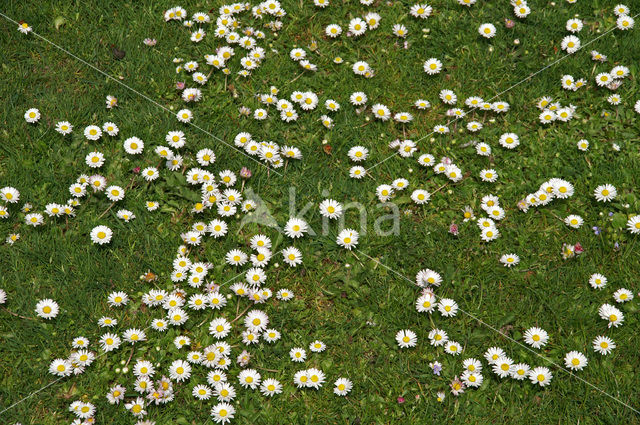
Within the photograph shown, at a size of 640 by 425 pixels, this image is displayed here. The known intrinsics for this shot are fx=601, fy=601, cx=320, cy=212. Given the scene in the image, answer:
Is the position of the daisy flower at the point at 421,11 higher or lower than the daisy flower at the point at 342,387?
higher

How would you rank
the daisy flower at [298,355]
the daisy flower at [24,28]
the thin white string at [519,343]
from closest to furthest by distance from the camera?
1. the thin white string at [519,343]
2. the daisy flower at [298,355]
3. the daisy flower at [24,28]

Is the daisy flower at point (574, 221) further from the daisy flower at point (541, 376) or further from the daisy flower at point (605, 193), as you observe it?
the daisy flower at point (541, 376)

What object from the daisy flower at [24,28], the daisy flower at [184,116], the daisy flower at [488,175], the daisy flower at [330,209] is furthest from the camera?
the daisy flower at [24,28]

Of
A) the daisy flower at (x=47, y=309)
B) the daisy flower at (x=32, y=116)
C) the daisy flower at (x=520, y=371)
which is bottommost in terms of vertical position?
the daisy flower at (x=47, y=309)

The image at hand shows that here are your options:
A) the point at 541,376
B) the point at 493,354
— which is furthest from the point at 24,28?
the point at 541,376

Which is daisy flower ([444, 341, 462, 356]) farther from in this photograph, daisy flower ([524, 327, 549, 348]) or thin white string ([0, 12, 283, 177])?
thin white string ([0, 12, 283, 177])

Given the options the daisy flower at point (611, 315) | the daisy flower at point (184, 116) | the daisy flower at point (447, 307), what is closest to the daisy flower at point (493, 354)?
the daisy flower at point (447, 307)

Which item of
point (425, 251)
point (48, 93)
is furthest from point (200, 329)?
point (48, 93)

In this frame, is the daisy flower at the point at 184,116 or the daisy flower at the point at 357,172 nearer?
the daisy flower at the point at 357,172
